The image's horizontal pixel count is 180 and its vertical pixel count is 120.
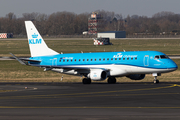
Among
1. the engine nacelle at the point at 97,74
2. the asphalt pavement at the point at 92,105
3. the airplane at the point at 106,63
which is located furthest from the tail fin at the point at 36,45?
the asphalt pavement at the point at 92,105

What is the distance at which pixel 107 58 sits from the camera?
4659 cm

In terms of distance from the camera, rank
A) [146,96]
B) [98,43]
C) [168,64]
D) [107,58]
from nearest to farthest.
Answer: [146,96], [168,64], [107,58], [98,43]

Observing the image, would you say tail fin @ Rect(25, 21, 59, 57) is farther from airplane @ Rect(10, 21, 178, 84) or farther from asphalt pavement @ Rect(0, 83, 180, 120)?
asphalt pavement @ Rect(0, 83, 180, 120)

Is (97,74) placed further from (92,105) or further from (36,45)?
(92,105)

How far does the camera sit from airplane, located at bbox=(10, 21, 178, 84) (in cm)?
4425

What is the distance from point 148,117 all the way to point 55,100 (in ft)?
35.0

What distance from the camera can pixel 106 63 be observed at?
46375 mm

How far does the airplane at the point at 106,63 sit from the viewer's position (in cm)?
4425

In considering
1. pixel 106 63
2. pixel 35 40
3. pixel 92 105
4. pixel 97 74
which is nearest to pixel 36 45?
pixel 35 40

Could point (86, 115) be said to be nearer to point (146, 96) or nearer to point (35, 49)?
point (146, 96)

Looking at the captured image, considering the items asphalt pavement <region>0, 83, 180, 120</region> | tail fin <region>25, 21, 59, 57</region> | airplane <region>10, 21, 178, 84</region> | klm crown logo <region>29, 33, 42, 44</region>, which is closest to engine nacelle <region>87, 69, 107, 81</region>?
airplane <region>10, 21, 178, 84</region>

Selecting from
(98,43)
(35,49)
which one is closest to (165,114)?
(35,49)

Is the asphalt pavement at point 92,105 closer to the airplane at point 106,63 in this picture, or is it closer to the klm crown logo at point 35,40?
the airplane at point 106,63

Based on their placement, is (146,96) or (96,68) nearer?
(146,96)
